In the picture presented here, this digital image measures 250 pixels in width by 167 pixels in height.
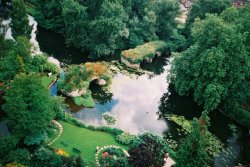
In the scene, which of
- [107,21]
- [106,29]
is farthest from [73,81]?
[106,29]

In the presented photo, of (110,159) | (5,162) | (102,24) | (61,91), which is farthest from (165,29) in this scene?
(5,162)

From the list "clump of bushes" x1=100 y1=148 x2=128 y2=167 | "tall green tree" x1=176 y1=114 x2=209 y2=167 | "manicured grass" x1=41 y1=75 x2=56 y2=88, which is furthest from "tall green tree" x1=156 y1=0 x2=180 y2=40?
"tall green tree" x1=176 y1=114 x2=209 y2=167

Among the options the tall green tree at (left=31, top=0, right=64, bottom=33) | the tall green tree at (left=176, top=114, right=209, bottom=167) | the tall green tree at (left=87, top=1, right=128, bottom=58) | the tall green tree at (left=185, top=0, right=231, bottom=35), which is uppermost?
the tall green tree at (left=185, top=0, right=231, bottom=35)

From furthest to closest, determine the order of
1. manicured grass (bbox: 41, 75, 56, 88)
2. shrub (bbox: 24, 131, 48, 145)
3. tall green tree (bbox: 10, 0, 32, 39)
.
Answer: tall green tree (bbox: 10, 0, 32, 39)
manicured grass (bbox: 41, 75, 56, 88)
shrub (bbox: 24, 131, 48, 145)

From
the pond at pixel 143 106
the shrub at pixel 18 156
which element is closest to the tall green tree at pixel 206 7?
the pond at pixel 143 106

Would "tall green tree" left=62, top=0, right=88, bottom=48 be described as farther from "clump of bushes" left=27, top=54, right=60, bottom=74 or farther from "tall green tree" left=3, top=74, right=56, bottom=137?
"tall green tree" left=3, top=74, right=56, bottom=137

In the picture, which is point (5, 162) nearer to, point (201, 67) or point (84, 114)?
point (84, 114)
